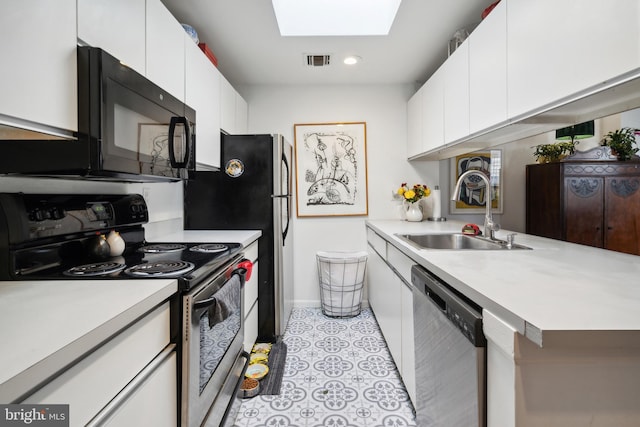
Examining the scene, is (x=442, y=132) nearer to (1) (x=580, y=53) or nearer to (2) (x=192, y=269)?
(1) (x=580, y=53)

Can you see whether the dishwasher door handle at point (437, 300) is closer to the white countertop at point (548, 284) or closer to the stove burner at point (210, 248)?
the white countertop at point (548, 284)

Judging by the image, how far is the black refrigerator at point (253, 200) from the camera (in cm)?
250

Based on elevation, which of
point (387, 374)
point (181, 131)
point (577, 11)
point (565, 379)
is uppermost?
point (577, 11)

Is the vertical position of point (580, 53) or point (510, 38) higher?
point (510, 38)

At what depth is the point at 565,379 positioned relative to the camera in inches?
28.3

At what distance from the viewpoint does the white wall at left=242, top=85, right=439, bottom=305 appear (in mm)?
3287

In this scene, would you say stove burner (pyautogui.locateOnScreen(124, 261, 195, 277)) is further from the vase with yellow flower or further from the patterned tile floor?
the vase with yellow flower

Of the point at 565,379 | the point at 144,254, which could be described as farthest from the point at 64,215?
the point at 565,379

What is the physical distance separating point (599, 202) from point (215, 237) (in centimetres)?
314

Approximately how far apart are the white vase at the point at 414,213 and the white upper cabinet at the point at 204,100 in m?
1.77

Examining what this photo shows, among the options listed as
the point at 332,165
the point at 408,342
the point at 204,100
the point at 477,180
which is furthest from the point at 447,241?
the point at 204,100

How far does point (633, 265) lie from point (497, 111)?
0.86 metres

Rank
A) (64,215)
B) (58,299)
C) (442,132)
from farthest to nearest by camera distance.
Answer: (442,132), (64,215), (58,299)

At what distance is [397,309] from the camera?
190cm
